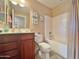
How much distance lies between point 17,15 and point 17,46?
1033mm

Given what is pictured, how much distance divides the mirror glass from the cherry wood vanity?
595 mm

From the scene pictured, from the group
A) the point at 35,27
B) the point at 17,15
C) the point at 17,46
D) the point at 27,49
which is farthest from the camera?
the point at 35,27

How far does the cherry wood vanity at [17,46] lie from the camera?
193 cm

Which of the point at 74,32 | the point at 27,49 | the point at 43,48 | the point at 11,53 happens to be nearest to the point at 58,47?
the point at 43,48

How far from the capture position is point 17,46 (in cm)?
219

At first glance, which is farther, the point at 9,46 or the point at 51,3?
the point at 51,3

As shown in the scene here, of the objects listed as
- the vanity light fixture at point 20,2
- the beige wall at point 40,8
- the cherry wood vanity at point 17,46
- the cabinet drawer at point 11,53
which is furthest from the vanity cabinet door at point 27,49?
the beige wall at point 40,8

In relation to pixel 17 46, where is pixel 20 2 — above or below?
above

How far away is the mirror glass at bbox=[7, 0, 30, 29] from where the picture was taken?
2710 millimetres

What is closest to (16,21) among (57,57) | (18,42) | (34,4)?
(18,42)

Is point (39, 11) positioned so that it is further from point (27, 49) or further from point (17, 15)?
point (27, 49)

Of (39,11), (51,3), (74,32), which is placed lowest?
(74,32)

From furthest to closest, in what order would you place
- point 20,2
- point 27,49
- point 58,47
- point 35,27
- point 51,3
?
point 51,3
point 58,47
point 35,27
point 20,2
point 27,49

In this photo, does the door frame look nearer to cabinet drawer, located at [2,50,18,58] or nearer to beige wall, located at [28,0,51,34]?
cabinet drawer, located at [2,50,18,58]
